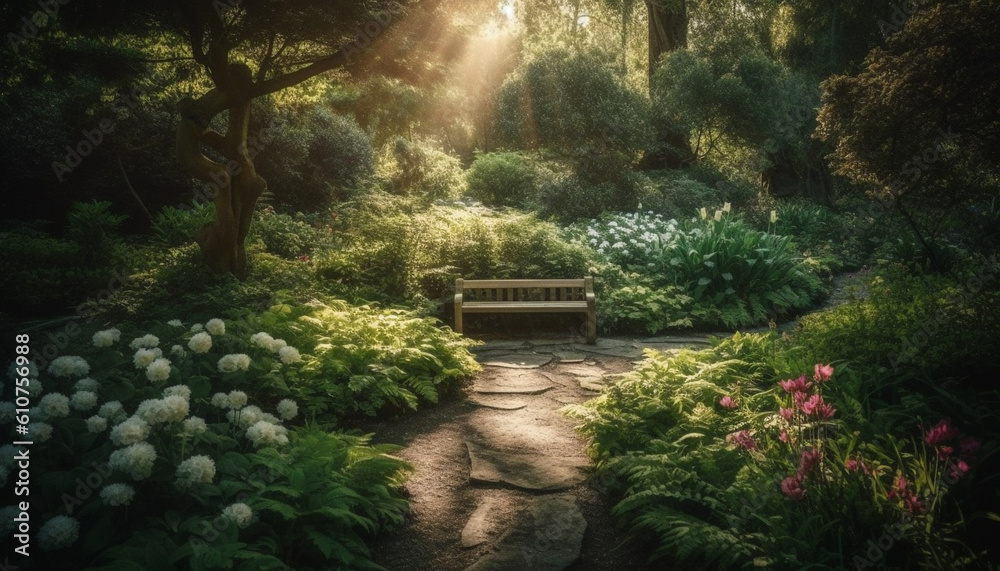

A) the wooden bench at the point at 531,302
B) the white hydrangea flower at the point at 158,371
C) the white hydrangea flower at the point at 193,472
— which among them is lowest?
the white hydrangea flower at the point at 193,472

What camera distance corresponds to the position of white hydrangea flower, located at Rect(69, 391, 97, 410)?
9.65 feet

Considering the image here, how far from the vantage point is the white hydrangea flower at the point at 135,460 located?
2533mm

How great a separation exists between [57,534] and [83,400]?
79cm

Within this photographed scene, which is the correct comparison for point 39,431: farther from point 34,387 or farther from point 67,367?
point 67,367

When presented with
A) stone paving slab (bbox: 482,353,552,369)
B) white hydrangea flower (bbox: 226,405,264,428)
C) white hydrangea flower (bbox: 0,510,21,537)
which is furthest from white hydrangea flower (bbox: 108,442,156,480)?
stone paving slab (bbox: 482,353,552,369)

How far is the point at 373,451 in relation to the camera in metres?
3.63

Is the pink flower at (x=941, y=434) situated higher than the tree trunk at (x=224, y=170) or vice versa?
the tree trunk at (x=224, y=170)

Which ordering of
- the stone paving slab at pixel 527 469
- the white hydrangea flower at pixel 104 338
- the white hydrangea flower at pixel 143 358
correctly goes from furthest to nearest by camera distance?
the stone paving slab at pixel 527 469 → the white hydrangea flower at pixel 104 338 → the white hydrangea flower at pixel 143 358

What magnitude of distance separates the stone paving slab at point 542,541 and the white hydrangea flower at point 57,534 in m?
1.74

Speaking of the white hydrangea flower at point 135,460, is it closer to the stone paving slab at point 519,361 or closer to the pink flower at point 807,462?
the pink flower at point 807,462

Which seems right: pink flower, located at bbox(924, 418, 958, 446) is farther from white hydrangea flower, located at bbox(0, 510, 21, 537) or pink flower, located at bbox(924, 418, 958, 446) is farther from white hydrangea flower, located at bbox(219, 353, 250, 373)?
white hydrangea flower, located at bbox(0, 510, 21, 537)

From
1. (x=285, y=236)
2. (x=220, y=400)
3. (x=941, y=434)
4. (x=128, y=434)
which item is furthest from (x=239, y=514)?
(x=285, y=236)

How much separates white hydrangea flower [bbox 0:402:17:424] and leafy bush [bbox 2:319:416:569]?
93mm

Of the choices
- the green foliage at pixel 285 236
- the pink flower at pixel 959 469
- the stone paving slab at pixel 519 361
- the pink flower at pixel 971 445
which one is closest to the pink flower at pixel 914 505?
the pink flower at pixel 959 469
